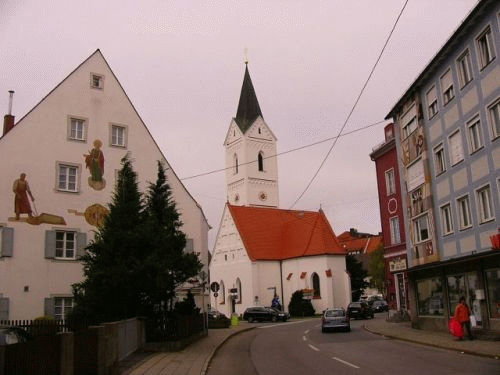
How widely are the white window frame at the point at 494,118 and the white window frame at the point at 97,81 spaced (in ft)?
68.6

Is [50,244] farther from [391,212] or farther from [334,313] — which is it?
[391,212]

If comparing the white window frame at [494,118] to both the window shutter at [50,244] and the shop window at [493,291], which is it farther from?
the window shutter at [50,244]

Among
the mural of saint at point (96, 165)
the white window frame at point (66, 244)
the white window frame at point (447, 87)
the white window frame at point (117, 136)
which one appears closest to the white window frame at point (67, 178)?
the mural of saint at point (96, 165)

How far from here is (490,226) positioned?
20828 mm

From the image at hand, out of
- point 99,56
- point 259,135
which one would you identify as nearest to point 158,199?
point 99,56

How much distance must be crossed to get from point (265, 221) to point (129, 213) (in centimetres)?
4876

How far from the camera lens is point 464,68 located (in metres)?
23.1

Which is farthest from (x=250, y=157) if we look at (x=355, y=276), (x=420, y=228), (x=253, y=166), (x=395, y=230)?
(x=420, y=228)

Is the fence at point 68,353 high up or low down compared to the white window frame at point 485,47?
down

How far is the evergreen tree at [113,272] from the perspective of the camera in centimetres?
1941

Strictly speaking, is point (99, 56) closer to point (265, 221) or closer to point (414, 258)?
point (414, 258)

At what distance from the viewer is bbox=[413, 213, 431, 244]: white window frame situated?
89.3 ft

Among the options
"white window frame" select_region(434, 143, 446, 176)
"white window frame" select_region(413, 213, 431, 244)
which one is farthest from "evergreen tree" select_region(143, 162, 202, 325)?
"white window frame" select_region(434, 143, 446, 176)

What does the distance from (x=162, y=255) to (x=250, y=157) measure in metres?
62.2
